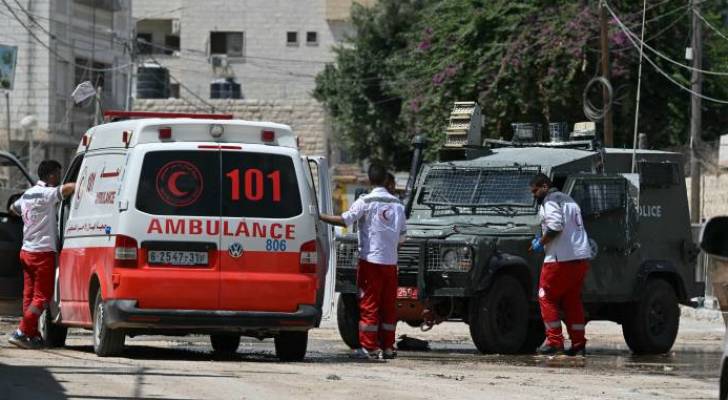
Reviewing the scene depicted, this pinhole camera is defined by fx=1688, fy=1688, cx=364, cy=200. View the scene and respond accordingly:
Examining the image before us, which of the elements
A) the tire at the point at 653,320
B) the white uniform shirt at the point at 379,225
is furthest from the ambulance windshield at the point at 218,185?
the tire at the point at 653,320

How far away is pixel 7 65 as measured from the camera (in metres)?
47.1

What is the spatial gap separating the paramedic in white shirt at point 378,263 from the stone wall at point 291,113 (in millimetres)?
47582

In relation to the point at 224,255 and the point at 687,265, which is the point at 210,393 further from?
the point at 687,265

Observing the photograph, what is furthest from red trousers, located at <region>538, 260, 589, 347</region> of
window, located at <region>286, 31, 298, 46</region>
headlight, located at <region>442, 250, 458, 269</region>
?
window, located at <region>286, 31, 298, 46</region>

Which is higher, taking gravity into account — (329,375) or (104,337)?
(104,337)

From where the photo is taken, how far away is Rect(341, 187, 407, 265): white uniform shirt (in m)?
15.5

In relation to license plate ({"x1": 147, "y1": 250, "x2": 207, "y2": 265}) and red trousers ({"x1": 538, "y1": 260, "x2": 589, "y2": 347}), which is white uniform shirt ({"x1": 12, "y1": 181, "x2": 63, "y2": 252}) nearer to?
license plate ({"x1": 147, "y1": 250, "x2": 207, "y2": 265})

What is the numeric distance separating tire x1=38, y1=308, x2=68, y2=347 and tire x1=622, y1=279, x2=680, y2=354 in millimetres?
6196

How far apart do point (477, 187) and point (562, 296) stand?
179cm

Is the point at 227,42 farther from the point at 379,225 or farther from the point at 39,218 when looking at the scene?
the point at 379,225

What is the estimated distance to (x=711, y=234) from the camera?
6.51 m

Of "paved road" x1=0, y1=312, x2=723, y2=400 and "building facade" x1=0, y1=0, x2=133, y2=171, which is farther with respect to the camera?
"building facade" x1=0, y1=0, x2=133, y2=171

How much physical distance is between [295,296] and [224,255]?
27.2 inches

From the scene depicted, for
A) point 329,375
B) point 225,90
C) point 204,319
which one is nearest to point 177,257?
point 204,319
